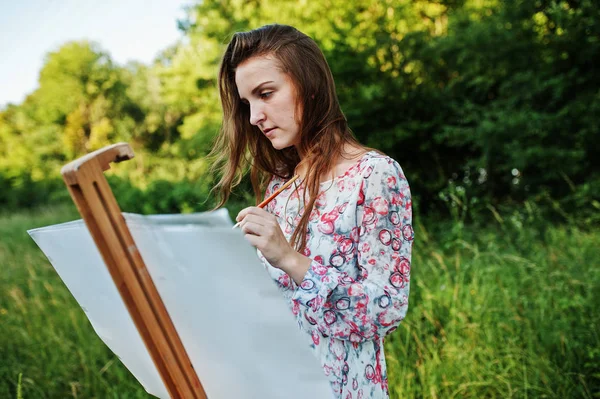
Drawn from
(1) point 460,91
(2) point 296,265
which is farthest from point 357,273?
(1) point 460,91

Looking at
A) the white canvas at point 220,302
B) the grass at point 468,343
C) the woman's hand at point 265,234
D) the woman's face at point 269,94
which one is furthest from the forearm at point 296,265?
the grass at point 468,343

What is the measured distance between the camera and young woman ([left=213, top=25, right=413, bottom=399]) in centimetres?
98

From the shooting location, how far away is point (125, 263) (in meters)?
0.63

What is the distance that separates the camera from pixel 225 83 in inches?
55.0

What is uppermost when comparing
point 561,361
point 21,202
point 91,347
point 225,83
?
point 225,83

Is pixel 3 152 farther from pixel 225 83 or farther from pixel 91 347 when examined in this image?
pixel 225 83

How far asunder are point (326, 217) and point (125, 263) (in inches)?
23.5

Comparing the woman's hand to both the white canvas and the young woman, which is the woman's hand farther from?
the white canvas

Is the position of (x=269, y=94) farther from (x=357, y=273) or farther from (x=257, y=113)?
(x=357, y=273)

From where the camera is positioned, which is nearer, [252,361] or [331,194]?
[252,361]

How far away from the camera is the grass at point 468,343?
2223 millimetres

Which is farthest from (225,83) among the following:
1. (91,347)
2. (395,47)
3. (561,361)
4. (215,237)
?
(395,47)

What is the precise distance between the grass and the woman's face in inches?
51.9

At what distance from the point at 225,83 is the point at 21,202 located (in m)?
18.6
